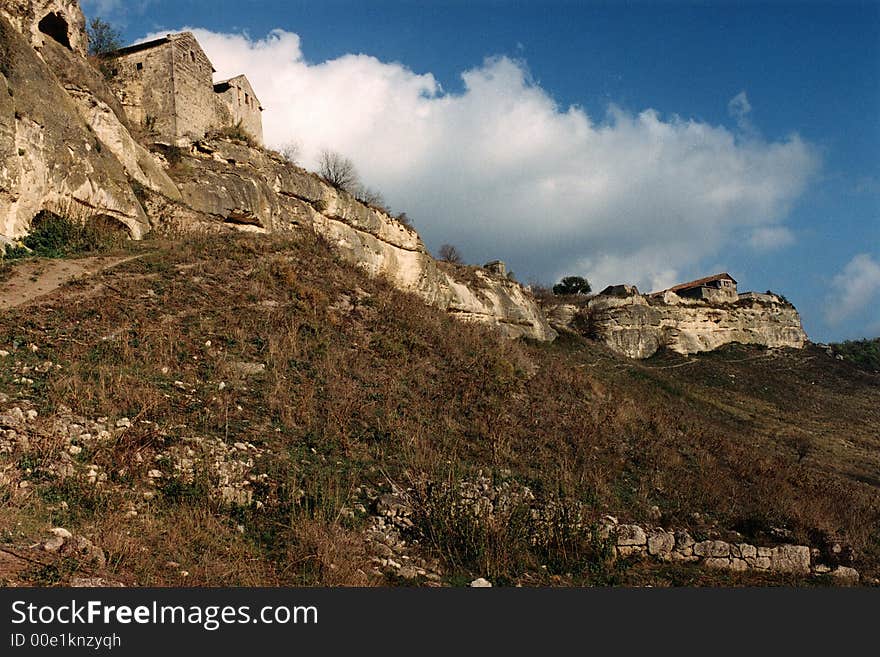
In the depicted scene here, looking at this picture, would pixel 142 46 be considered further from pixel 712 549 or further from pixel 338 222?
pixel 712 549

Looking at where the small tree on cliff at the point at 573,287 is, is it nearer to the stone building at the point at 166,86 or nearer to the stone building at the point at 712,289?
the stone building at the point at 712,289

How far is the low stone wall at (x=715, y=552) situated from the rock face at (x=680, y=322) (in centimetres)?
3123

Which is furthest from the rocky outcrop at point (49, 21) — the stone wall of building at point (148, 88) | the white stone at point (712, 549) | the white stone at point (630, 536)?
the white stone at point (712, 549)

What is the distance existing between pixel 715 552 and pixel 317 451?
593cm

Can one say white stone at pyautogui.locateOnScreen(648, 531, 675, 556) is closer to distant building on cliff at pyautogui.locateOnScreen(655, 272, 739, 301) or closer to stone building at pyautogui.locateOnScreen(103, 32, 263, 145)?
stone building at pyautogui.locateOnScreen(103, 32, 263, 145)

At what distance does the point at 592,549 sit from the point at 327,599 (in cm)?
426

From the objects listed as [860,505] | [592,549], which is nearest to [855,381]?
[860,505]

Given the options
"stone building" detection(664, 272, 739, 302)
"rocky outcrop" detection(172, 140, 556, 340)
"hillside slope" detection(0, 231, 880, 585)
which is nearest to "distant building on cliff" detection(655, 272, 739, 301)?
"stone building" detection(664, 272, 739, 302)

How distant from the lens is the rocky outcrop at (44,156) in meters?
13.3

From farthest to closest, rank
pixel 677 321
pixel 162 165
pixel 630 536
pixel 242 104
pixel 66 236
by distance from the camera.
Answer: pixel 677 321 < pixel 242 104 < pixel 162 165 < pixel 66 236 < pixel 630 536

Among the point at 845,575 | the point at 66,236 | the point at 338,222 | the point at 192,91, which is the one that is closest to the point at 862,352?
A: the point at 338,222

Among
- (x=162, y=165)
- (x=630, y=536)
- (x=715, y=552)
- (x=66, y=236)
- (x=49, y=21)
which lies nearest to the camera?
(x=630, y=536)

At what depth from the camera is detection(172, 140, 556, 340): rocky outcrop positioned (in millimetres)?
20922

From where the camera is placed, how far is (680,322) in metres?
42.7
